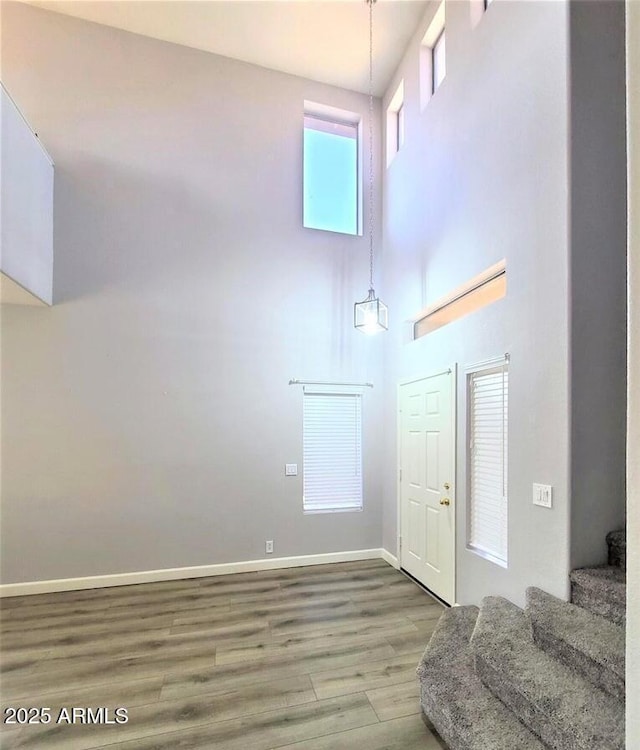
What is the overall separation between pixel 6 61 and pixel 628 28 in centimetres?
522

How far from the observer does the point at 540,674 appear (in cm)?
175

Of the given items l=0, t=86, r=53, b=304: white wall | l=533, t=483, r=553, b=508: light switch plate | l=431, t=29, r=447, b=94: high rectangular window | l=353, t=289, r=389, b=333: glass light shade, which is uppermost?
l=431, t=29, r=447, b=94: high rectangular window

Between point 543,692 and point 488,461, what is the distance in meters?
1.50

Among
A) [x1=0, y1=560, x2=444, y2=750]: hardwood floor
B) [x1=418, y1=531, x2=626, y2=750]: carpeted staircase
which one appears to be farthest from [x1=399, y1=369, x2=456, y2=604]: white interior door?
[x1=418, y1=531, x2=626, y2=750]: carpeted staircase

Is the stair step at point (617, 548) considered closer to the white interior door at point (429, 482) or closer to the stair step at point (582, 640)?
the stair step at point (582, 640)

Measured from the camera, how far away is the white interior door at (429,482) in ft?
11.0

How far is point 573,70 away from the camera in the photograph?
7.45 ft

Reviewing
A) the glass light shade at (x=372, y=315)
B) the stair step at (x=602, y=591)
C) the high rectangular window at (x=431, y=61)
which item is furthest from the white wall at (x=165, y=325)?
the stair step at (x=602, y=591)

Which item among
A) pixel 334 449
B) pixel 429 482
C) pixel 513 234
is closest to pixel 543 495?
pixel 429 482

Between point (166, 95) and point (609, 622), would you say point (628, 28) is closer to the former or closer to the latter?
point (609, 622)

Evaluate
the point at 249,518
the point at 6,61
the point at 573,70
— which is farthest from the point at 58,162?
the point at 573,70

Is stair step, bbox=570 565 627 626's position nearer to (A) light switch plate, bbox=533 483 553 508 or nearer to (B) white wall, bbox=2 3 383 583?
(A) light switch plate, bbox=533 483 553 508

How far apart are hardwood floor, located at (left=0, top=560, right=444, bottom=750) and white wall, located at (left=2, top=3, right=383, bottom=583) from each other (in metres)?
0.58

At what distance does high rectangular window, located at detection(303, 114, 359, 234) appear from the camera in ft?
15.9
